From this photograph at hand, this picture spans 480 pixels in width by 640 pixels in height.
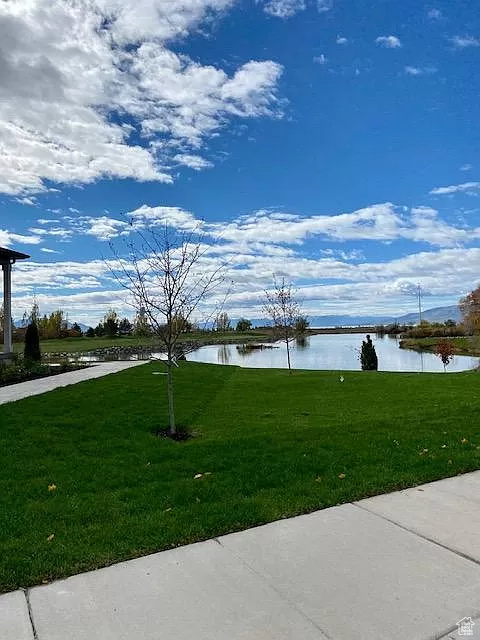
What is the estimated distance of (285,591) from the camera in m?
2.42

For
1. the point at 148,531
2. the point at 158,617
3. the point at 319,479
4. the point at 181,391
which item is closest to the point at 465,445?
the point at 319,479

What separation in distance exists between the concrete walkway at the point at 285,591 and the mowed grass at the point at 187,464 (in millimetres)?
253

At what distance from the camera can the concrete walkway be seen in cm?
212

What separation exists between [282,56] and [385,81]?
225cm

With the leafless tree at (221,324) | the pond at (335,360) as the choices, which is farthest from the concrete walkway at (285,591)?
Answer: the pond at (335,360)

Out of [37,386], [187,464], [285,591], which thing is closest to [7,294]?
[37,386]

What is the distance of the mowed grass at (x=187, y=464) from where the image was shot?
3.10m

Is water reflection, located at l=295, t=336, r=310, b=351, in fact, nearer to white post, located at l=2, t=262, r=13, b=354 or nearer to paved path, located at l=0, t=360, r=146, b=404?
white post, located at l=2, t=262, r=13, b=354

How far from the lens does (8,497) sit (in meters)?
3.87

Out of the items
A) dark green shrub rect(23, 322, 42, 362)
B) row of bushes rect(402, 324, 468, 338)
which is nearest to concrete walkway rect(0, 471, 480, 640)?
dark green shrub rect(23, 322, 42, 362)

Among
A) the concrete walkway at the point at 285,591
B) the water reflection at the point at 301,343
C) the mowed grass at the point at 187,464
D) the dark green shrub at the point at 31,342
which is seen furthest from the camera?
the water reflection at the point at 301,343

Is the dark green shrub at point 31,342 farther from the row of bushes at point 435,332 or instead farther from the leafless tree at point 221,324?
the row of bushes at point 435,332

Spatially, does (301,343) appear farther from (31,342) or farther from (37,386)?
(37,386)

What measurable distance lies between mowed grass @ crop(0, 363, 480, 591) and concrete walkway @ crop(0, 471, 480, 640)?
0.25 meters
